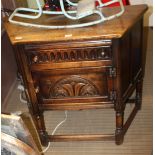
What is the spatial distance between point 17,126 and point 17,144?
0.06 m

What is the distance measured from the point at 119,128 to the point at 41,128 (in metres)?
0.40

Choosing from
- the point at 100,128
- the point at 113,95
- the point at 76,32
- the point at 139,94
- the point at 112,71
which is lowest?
the point at 100,128

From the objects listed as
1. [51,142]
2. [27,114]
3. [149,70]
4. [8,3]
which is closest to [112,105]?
[51,142]

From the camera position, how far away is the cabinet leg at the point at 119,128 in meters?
1.27

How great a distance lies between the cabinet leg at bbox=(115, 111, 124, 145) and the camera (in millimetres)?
1267

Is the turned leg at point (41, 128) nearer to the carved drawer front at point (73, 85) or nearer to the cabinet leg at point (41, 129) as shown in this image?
the cabinet leg at point (41, 129)

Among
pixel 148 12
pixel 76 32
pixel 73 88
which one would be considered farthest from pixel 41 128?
pixel 148 12

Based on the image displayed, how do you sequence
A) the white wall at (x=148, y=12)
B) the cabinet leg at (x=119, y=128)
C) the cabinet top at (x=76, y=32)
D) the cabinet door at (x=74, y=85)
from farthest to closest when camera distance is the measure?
1. the white wall at (x=148, y=12)
2. the cabinet leg at (x=119, y=128)
3. the cabinet door at (x=74, y=85)
4. the cabinet top at (x=76, y=32)

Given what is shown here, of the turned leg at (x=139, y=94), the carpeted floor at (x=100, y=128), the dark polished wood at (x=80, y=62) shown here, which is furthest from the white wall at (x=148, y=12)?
the dark polished wood at (x=80, y=62)

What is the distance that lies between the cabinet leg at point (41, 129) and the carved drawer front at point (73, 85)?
5.5 inches

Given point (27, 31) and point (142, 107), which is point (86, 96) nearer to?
point (27, 31)

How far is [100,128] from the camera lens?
1.53m

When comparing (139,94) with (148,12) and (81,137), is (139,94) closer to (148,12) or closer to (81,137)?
(81,137)

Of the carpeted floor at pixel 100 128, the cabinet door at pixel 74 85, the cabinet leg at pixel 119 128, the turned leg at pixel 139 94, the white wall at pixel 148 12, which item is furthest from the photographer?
the white wall at pixel 148 12
